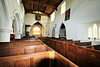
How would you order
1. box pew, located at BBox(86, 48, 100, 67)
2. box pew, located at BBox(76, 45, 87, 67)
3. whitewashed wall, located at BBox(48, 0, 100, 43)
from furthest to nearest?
1. whitewashed wall, located at BBox(48, 0, 100, 43)
2. box pew, located at BBox(76, 45, 87, 67)
3. box pew, located at BBox(86, 48, 100, 67)

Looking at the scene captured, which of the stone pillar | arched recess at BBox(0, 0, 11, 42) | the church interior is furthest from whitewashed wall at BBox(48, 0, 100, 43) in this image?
the stone pillar

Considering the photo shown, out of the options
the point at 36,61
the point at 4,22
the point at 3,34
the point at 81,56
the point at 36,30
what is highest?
the point at 36,30

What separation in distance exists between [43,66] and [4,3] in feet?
9.44

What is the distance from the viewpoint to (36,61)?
45.1 inches

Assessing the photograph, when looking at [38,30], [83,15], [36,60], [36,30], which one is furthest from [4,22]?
[38,30]

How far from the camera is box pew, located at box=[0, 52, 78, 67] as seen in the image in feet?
3.06

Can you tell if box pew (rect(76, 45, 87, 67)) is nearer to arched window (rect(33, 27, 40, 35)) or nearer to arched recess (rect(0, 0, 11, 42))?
arched recess (rect(0, 0, 11, 42))

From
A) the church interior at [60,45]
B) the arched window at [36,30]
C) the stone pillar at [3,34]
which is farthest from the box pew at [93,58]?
the arched window at [36,30]

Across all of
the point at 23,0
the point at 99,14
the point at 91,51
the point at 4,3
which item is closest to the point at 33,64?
the point at 91,51

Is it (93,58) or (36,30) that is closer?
(93,58)

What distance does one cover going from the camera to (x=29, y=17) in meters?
9.93

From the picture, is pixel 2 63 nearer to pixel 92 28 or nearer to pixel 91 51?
pixel 91 51

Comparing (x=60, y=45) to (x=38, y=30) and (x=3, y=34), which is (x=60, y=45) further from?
(x=38, y=30)

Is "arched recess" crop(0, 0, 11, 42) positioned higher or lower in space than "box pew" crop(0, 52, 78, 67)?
higher
